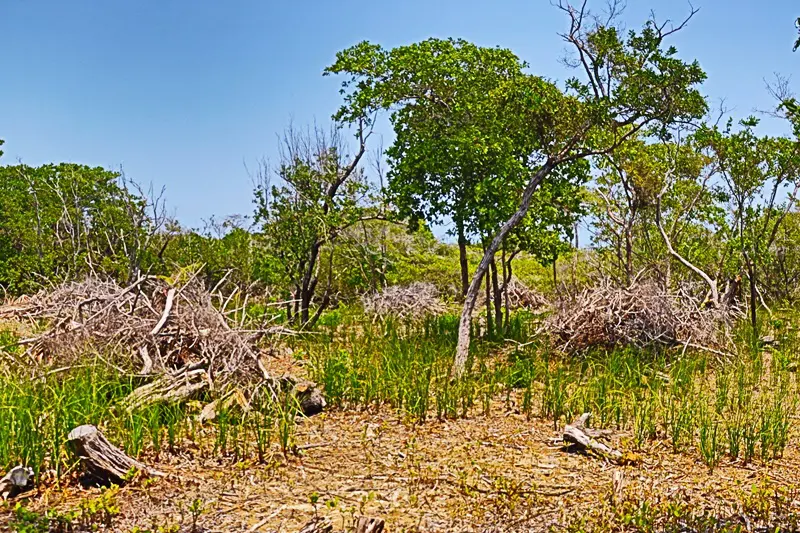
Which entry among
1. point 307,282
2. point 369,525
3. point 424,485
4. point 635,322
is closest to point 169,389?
point 424,485

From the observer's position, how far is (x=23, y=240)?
19.5 metres

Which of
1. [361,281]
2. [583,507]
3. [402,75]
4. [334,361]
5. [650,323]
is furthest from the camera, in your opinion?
[361,281]

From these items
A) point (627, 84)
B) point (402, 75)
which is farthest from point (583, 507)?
point (402, 75)

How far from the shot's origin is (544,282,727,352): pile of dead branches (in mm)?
9555

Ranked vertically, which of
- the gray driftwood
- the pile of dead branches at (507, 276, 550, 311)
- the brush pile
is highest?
the pile of dead branches at (507, 276, 550, 311)

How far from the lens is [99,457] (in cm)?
468

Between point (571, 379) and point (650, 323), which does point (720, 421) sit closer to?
point (571, 379)

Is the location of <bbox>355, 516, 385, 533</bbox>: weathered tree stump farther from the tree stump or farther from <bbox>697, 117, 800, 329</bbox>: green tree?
<bbox>697, 117, 800, 329</bbox>: green tree

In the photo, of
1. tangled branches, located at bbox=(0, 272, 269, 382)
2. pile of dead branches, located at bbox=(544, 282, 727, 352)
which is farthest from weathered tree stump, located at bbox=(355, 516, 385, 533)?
pile of dead branches, located at bbox=(544, 282, 727, 352)

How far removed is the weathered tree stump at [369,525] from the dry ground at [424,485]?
240mm

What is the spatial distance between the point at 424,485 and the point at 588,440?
157cm

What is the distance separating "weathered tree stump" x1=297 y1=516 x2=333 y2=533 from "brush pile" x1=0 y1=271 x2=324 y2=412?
2.42 m

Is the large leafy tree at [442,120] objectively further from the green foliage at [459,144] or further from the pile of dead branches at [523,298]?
the pile of dead branches at [523,298]

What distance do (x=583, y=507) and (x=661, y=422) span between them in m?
2.20
